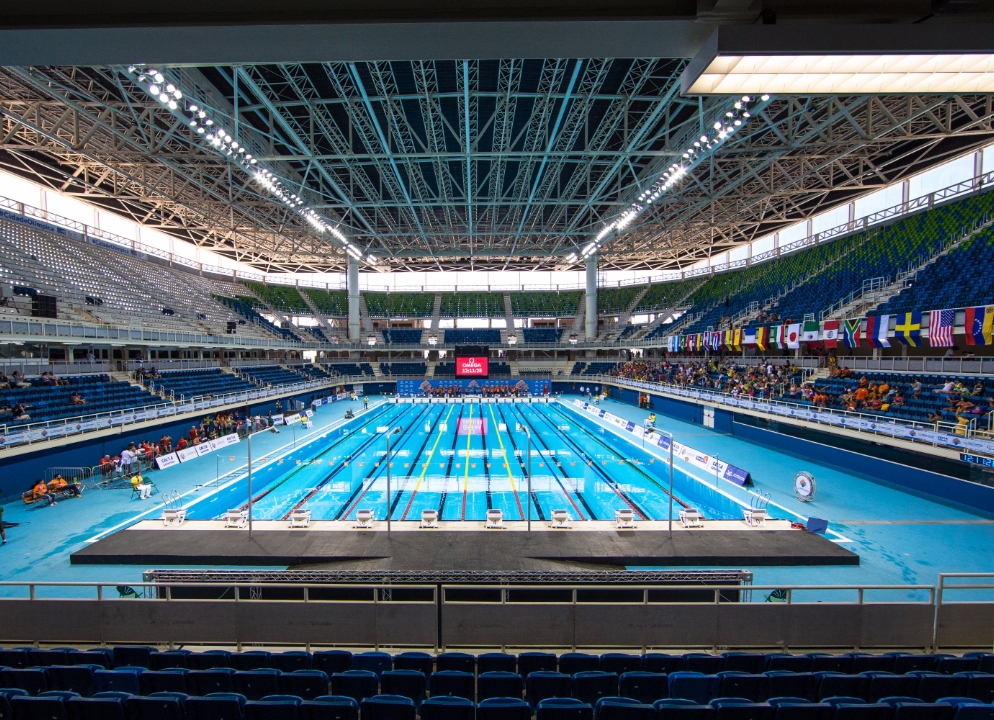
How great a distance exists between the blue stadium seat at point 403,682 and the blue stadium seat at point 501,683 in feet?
1.81

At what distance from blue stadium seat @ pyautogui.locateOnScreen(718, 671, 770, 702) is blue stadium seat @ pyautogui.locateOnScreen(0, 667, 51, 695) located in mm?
6124

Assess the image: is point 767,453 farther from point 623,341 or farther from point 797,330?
point 623,341

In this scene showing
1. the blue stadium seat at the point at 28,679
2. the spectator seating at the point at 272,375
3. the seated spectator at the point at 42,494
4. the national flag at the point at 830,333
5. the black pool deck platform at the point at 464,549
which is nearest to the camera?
the blue stadium seat at the point at 28,679

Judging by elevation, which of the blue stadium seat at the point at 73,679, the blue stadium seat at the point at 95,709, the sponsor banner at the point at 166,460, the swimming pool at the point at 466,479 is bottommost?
the swimming pool at the point at 466,479

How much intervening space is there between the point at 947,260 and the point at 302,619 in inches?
1014

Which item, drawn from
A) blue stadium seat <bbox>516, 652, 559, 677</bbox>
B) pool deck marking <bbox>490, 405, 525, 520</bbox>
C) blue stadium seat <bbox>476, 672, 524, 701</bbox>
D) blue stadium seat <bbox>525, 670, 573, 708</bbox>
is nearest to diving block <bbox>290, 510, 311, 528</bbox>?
pool deck marking <bbox>490, 405, 525, 520</bbox>

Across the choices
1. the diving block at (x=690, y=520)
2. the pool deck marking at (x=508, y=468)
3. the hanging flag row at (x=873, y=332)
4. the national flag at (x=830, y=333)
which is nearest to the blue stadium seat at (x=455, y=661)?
the diving block at (x=690, y=520)

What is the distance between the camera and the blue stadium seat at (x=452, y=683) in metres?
3.84

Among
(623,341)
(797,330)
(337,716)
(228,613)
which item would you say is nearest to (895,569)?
(337,716)

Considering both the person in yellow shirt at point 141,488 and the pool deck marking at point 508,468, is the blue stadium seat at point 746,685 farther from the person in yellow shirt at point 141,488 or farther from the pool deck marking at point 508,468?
the person in yellow shirt at point 141,488

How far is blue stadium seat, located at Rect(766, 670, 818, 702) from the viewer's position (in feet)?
12.5

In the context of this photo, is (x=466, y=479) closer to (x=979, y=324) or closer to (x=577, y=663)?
(x=577, y=663)

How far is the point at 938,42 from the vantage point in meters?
2.28

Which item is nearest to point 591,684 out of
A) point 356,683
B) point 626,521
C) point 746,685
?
point 746,685
